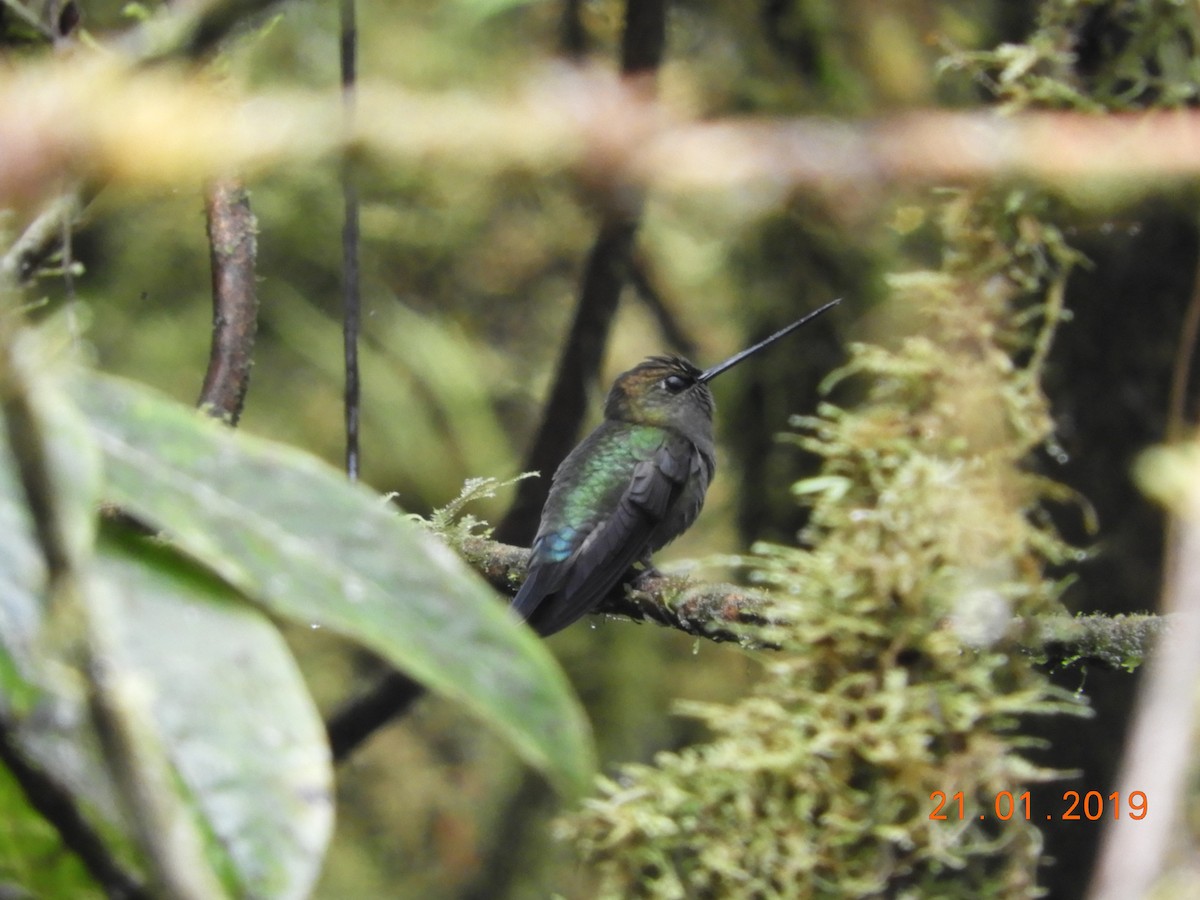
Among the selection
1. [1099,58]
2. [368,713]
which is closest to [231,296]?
[368,713]

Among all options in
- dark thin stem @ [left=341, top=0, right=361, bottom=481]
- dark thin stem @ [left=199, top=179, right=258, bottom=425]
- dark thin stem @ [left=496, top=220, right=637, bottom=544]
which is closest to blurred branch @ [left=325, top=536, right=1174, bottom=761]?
dark thin stem @ [left=341, top=0, right=361, bottom=481]

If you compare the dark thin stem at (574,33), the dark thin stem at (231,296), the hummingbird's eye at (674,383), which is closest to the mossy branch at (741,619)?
the dark thin stem at (231,296)

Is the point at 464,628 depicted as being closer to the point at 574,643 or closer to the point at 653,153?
the point at 653,153

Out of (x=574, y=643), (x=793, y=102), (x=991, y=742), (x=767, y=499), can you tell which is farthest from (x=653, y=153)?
(x=574, y=643)

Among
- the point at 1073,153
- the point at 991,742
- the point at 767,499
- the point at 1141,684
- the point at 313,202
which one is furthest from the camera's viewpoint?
the point at 313,202

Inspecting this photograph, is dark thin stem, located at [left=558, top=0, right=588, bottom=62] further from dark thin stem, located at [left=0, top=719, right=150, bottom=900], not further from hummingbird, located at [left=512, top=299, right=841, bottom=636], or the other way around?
dark thin stem, located at [left=0, top=719, right=150, bottom=900]
